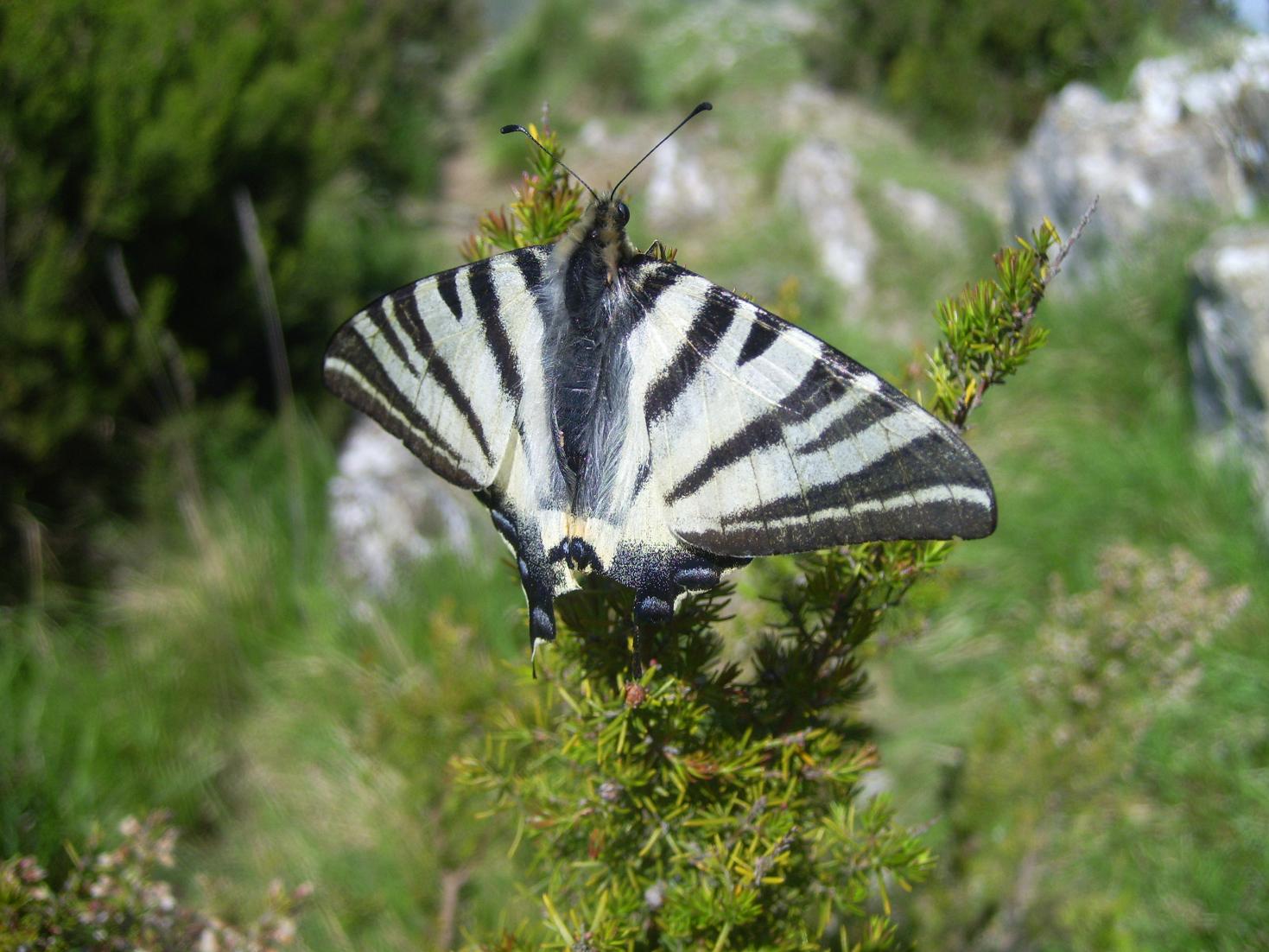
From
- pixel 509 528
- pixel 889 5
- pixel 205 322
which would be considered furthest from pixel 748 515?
pixel 889 5

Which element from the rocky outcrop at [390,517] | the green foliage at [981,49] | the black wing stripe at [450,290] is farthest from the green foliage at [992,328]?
the green foliage at [981,49]

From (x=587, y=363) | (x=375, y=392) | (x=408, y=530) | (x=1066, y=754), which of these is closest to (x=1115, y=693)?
(x=1066, y=754)

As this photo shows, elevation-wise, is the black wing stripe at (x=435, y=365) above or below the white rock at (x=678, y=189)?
above

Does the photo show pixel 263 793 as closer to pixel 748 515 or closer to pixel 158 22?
pixel 748 515

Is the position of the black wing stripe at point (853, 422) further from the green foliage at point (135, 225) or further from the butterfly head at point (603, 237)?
the green foliage at point (135, 225)

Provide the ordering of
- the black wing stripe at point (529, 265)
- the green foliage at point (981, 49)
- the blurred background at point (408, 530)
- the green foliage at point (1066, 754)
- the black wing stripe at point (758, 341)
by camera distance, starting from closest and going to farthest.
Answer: the black wing stripe at point (758, 341), the black wing stripe at point (529, 265), the green foliage at point (1066, 754), the blurred background at point (408, 530), the green foliage at point (981, 49)

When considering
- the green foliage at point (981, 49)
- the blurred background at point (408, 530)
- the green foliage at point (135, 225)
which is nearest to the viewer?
the blurred background at point (408, 530)

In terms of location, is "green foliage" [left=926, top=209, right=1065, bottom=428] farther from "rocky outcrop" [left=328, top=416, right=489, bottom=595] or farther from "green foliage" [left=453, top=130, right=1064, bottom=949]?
"rocky outcrop" [left=328, top=416, right=489, bottom=595]
